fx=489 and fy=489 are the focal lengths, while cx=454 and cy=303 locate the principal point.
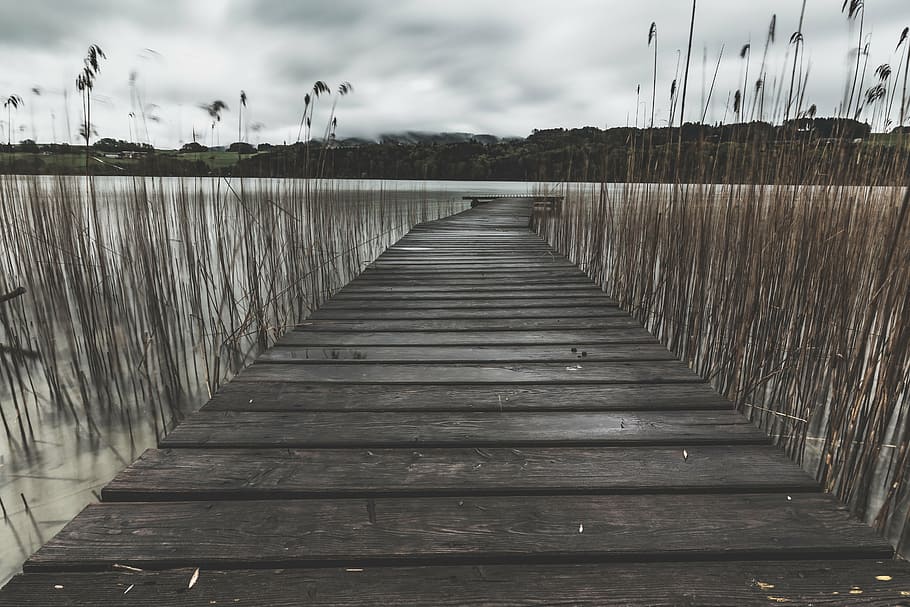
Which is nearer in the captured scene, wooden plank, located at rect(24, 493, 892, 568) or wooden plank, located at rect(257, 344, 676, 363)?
wooden plank, located at rect(24, 493, 892, 568)

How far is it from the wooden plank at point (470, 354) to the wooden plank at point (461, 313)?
1.37 ft

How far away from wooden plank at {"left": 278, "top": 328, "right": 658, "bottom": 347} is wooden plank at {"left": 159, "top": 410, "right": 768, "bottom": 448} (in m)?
0.59

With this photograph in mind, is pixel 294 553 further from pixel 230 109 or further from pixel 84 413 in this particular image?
pixel 230 109

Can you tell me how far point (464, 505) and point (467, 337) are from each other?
3.53 feet

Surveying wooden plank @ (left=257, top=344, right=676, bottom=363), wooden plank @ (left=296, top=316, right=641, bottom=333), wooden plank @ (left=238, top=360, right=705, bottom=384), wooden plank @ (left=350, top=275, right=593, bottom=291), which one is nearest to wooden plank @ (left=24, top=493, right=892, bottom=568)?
wooden plank @ (left=238, top=360, right=705, bottom=384)

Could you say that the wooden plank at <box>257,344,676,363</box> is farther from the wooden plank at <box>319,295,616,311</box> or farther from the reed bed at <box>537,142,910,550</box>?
the wooden plank at <box>319,295,616,311</box>

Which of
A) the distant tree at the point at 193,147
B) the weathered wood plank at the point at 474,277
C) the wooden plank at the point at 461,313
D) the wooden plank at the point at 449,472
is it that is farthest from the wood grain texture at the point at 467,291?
the wooden plank at the point at 449,472

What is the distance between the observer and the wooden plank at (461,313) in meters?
2.23

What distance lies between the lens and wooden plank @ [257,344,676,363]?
1681 mm

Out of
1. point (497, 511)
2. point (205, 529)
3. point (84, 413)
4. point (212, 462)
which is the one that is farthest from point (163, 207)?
point (497, 511)

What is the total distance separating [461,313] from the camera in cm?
231

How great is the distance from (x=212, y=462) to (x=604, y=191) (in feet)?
A: 8.11

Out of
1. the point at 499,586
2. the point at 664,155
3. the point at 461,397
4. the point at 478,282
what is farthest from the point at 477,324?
the point at 499,586

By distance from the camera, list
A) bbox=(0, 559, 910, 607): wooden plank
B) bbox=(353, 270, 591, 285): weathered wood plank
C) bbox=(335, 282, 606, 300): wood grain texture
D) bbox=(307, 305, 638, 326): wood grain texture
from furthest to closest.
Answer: bbox=(353, 270, 591, 285): weathered wood plank → bbox=(335, 282, 606, 300): wood grain texture → bbox=(307, 305, 638, 326): wood grain texture → bbox=(0, 559, 910, 607): wooden plank
